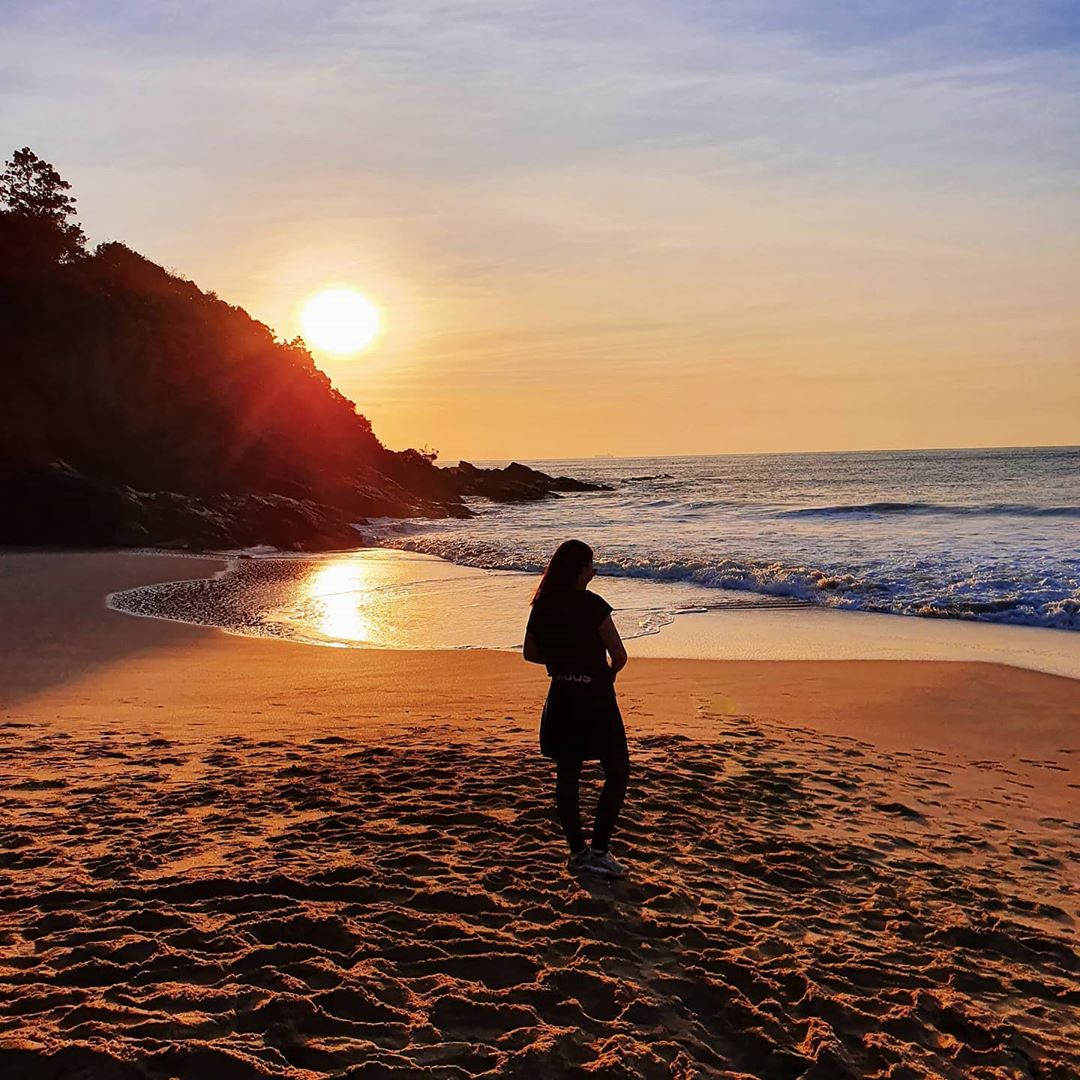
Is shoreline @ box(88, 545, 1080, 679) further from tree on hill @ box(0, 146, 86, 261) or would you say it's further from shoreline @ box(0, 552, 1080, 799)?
tree on hill @ box(0, 146, 86, 261)

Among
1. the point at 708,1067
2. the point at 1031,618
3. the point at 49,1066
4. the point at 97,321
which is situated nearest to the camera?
the point at 49,1066

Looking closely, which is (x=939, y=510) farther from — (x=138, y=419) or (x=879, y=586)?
(x=138, y=419)

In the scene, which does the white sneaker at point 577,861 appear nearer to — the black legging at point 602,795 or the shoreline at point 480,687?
the black legging at point 602,795

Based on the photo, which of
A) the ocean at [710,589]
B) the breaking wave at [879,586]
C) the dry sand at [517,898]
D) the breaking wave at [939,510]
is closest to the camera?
the dry sand at [517,898]

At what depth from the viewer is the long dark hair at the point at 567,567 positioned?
16.1 ft

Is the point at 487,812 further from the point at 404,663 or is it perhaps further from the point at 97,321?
the point at 97,321

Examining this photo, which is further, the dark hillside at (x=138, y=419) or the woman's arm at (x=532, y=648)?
the dark hillside at (x=138, y=419)

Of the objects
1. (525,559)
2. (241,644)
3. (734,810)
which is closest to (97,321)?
(525,559)

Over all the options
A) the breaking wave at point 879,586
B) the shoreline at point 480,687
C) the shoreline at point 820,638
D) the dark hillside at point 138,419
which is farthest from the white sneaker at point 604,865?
the dark hillside at point 138,419

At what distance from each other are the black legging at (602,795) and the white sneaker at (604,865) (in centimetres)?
3

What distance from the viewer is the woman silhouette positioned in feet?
16.1

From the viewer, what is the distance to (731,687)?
1006 cm

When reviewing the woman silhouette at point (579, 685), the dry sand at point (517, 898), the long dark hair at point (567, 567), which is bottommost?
the dry sand at point (517, 898)

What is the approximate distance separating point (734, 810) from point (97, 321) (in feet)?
135
